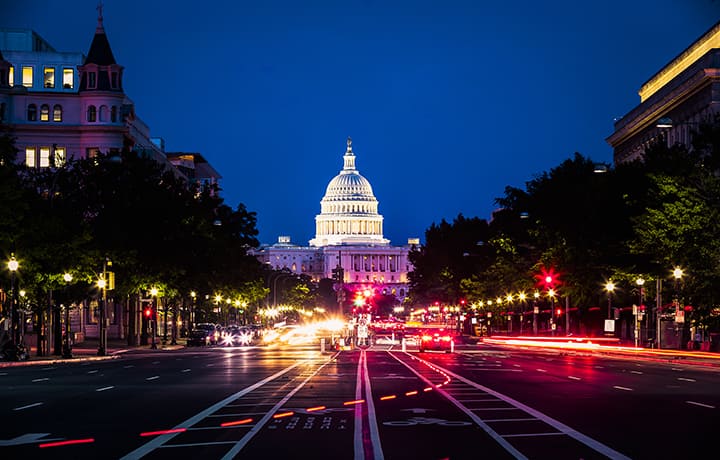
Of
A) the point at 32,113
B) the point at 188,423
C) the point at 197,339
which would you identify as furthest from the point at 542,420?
the point at 32,113

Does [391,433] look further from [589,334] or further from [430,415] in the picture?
[589,334]

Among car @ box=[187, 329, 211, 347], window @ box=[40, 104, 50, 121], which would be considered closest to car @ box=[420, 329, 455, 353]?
car @ box=[187, 329, 211, 347]

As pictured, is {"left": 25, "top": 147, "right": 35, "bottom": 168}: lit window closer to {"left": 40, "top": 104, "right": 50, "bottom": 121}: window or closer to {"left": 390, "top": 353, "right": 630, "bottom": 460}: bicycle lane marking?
{"left": 40, "top": 104, "right": 50, "bottom": 121}: window

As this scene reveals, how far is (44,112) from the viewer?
125750 millimetres

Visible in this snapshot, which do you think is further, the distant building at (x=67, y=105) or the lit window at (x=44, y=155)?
the lit window at (x=44, y=155)

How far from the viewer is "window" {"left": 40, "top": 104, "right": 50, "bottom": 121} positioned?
12559cm

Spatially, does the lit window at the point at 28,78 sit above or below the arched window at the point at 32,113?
above

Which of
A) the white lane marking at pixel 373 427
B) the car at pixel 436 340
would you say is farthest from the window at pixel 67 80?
the white lane marking at pixel 373 427

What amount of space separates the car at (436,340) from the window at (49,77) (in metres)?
62.7

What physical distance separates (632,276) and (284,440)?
61.7 meters

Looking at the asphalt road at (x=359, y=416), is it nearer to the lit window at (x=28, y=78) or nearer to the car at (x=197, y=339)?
the car at (x=197, y=339)

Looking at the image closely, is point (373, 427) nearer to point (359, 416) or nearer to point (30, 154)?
point (359, 416)

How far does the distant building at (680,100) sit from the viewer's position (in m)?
111

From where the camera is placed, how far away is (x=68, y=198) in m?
79.2
